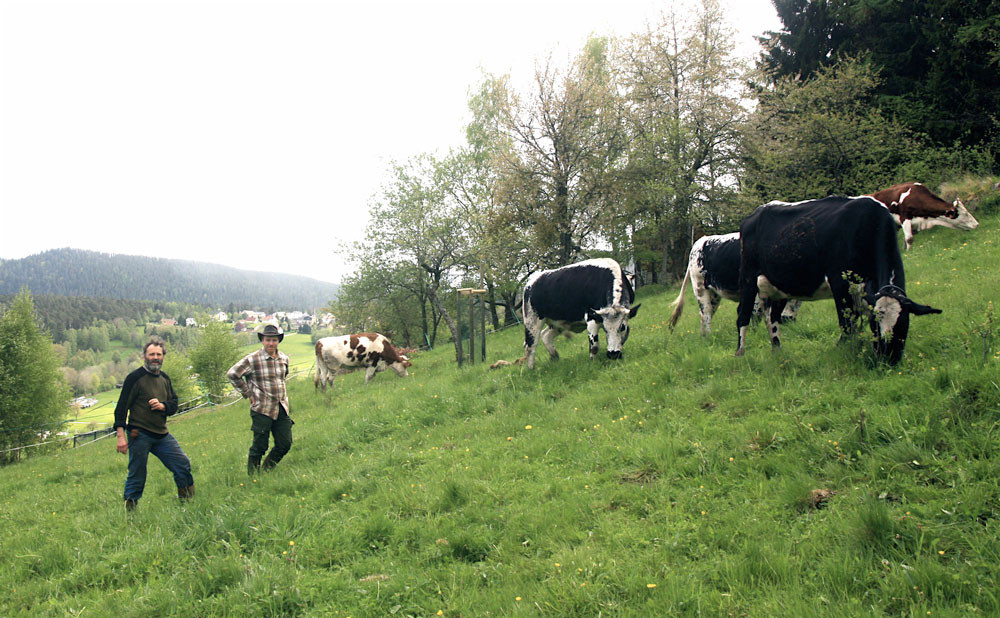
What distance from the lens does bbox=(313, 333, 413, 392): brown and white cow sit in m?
18.3

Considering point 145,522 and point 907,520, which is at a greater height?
point 907,520

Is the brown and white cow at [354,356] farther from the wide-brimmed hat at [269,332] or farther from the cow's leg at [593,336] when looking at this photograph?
the wide-brimmed hat at [269,332]

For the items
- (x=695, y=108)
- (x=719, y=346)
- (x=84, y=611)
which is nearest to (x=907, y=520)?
(x=719, y=346)

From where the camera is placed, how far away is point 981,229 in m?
13.0

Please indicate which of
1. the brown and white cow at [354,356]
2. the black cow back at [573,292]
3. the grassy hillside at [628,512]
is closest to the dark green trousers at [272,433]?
the grassy hillside at [628,512]

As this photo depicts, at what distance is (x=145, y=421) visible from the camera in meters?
6.62

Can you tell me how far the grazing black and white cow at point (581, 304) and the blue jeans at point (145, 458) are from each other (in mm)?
6467

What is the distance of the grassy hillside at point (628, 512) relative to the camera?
3.15 m

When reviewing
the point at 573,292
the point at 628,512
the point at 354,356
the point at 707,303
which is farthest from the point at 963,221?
the point at 354,356

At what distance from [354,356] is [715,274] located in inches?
526

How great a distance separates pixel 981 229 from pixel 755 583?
1520 cm

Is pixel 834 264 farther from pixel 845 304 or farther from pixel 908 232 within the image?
pixel 908 232

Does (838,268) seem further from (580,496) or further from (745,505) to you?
(580,496)

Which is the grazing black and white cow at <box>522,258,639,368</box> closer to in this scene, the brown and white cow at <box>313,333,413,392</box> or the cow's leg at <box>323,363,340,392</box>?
the brown and white cow at <box>313,333,413,392</box>
